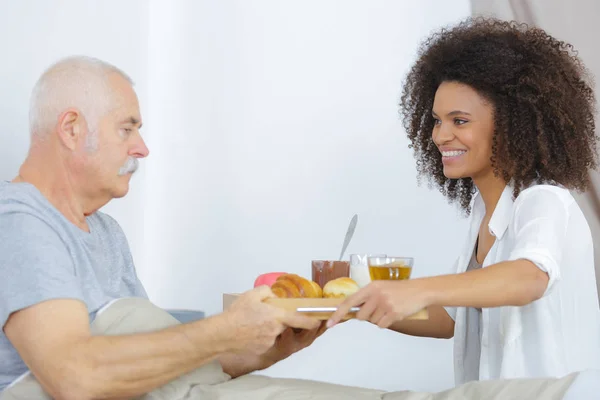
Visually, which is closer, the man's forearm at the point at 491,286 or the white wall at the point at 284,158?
the man's forearm at the point at 491,286

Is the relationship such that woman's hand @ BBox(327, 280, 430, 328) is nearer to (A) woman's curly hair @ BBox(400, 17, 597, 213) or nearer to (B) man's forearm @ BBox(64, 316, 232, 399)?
(B) man's forearm @ BBox(64, 316, 232, 399)

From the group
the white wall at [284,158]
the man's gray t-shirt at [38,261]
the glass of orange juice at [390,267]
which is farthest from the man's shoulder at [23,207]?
the white wall at [284,158]

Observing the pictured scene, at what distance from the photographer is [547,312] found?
1911 mm

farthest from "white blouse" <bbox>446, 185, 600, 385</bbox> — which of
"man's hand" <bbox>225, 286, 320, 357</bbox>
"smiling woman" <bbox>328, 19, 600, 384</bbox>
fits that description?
"man's hand" <bbox>225, 286, 320, 357</bbox>

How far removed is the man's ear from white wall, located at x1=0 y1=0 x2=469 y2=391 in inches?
49.9

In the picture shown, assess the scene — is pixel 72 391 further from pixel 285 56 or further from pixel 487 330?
pixel 285 56

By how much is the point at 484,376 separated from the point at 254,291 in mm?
836

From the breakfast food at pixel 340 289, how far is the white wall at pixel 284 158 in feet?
3.99

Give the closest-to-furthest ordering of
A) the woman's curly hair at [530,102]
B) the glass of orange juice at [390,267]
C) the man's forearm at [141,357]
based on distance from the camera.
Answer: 1. the man's forearm at [141,357]
2. the glass of orange juice at [390,267]
3. the woman's curly hair at [530,102]

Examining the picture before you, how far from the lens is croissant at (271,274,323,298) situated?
65.7 inches

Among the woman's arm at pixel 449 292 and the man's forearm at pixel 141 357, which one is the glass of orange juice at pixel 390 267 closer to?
the woman's arm at pixel 449 292

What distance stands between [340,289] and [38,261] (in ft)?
2.09

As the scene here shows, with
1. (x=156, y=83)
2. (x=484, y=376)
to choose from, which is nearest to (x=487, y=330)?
(x=484, y=376)

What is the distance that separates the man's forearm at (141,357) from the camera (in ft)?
4.30
